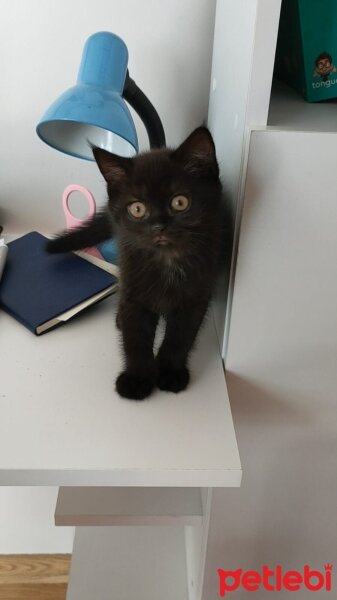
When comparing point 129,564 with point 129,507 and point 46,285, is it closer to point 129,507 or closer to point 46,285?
point 129,507

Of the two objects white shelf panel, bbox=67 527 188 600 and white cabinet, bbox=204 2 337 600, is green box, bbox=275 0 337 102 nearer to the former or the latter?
white cabinet, bbox=204 2 337 600

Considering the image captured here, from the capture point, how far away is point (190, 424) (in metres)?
0.67

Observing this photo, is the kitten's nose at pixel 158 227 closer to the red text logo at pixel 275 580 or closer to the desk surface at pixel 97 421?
the desk surface at pixel 97 421

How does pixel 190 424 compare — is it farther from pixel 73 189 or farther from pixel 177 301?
pixel 73 189

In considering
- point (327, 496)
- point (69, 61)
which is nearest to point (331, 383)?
point (327, 496)

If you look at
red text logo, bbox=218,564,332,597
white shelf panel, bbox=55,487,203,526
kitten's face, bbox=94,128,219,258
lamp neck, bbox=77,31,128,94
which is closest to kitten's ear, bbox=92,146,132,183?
kitten's face, bbox=94,128,219,258

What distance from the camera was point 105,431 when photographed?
0.65m

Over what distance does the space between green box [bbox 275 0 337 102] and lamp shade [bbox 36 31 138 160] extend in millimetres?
244

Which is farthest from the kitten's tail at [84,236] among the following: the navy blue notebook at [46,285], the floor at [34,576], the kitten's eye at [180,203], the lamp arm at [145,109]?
the floor at [34,576]

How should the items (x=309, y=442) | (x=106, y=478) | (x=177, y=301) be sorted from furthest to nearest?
(x=309, y=442)
(x=177, y=301)
(x=106, y=478)

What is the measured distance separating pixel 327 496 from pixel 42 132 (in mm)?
781

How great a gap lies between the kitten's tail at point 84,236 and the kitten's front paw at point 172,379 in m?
0.28

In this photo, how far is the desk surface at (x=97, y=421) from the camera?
1.98 feet

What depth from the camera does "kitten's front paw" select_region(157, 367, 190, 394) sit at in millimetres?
721
